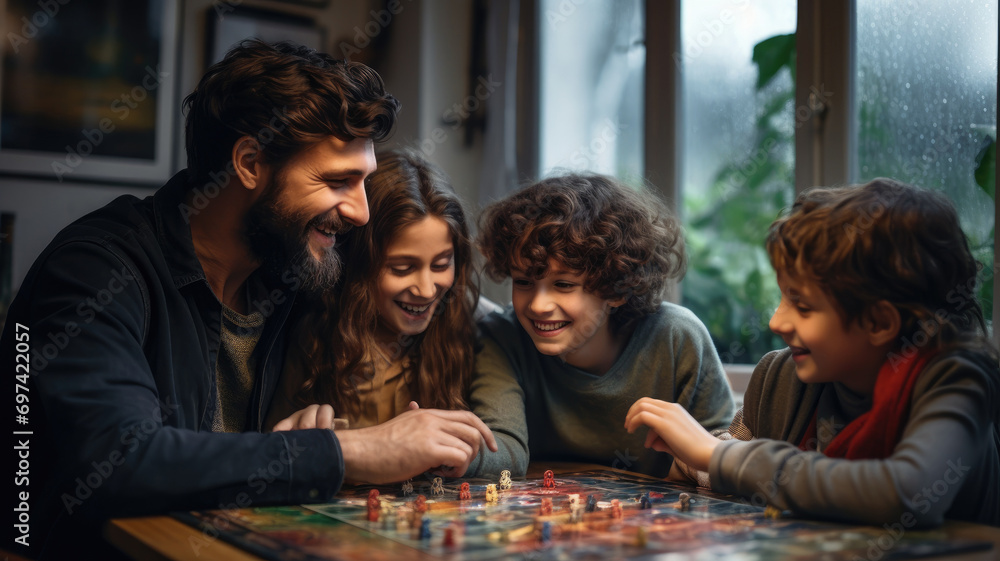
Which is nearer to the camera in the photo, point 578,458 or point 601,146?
point 578,458

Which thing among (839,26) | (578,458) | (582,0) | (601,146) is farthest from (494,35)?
(578,458)

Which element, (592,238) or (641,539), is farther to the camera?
(592,238)

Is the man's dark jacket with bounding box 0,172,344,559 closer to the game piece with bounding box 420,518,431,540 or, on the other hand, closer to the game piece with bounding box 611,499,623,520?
the game piece with bounding box 420,518,431,540

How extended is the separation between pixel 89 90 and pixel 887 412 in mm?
2691

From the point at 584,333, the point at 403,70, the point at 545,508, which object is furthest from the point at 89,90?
the point at 545,508

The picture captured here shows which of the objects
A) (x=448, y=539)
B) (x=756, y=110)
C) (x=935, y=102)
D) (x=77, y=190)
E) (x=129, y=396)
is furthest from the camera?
(x=77, y=190)

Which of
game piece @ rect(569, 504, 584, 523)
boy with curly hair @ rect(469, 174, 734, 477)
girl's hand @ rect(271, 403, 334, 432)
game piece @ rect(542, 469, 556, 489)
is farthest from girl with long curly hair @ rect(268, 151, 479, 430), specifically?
game piece @ rect(569, 504, 584, 523)

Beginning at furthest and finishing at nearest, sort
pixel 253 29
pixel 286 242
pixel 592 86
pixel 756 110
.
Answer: pixel 253 29 → pixel 592 86 → pixel 756 110 → pixel 286 242

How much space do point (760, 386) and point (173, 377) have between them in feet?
3.16

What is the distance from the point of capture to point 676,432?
121cm

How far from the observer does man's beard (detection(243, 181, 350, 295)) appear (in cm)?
153

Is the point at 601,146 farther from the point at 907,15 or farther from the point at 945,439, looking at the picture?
the point at 945,439

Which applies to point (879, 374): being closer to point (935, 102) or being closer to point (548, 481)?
point (548, 481)

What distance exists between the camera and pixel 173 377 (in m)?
1.37
